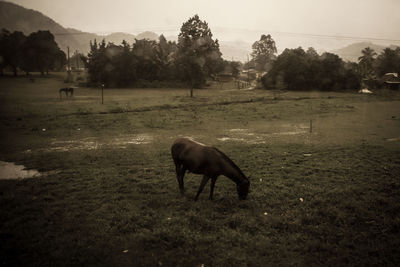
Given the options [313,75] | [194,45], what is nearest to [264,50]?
[313,75]

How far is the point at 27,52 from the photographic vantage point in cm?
6962

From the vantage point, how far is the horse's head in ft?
27.3

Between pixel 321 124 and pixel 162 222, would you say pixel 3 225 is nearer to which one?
pixel 162 222

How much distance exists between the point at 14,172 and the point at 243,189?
10823 mm

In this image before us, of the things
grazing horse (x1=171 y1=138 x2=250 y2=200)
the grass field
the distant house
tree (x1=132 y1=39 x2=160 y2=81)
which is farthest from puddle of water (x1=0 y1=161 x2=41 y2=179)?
the distant house

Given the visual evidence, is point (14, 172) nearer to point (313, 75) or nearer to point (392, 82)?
point (313, 75)

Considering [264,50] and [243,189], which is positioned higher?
[264,50]

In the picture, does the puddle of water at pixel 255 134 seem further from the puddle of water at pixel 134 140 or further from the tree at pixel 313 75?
the tree at pixel 313 75

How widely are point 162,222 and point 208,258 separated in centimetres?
195

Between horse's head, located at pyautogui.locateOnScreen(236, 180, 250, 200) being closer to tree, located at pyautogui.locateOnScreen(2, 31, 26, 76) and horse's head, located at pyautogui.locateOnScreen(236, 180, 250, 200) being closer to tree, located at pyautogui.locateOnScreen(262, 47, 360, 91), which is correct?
tree, located at pyautogui.locateOnScreen(262, 47, 360, 91)

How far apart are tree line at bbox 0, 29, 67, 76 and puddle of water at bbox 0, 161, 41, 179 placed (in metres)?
70.4

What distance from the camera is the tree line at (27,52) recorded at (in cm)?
6556

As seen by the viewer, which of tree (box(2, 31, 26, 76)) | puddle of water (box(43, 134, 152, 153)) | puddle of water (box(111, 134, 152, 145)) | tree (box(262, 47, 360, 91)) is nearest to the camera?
puddle of water (box(43, 134, 152, 153))

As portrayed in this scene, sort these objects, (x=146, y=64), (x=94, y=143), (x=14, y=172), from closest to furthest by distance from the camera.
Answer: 1. (x=14, y=172)
2. (x=94, y=143)
3. (x=146, y=64)
